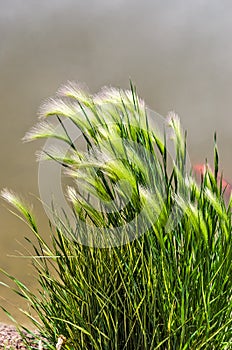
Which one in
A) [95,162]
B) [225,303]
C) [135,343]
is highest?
[95,162]

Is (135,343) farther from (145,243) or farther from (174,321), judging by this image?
(145,243)

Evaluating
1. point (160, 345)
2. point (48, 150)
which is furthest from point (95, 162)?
point (160, 345)

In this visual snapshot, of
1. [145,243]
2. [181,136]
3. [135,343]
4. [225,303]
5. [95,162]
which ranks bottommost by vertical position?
[135,343]

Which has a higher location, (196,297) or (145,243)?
(145,243)

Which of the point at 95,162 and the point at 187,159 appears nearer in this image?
the point at 95,162

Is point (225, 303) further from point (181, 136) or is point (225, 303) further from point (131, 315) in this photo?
point (181, 136)

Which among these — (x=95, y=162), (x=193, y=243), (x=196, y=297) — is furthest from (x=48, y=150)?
(x=196, y=297)
